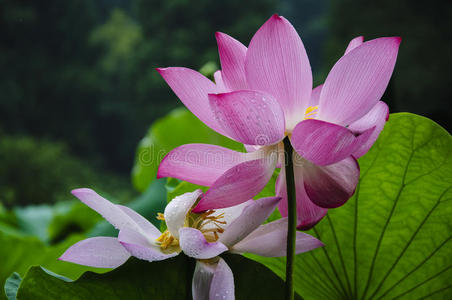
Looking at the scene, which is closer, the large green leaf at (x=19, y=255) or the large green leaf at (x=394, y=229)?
the large green leaf at (x=394, y=229)

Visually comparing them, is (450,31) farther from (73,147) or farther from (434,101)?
(73,147)

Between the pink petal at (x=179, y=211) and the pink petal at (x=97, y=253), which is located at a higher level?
the pink petal at (x=179, y=211)

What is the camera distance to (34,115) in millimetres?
10422

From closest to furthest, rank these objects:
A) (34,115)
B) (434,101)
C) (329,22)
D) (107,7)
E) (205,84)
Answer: (205,84) → (434,101) → (329,22) → (34,115) → (107,7)

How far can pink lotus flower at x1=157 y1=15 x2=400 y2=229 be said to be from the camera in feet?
0.75

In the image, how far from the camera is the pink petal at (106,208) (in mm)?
245

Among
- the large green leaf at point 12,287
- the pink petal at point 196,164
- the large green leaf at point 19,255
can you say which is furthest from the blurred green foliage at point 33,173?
the pink petal at point 196,164

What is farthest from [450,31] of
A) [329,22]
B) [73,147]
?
[73,147]

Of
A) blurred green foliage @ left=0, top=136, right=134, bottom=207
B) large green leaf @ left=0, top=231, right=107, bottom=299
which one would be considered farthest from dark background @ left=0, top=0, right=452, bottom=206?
large green leaf @ left=0, top=231, right=107, bottom=299

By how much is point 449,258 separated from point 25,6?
11.4 meters

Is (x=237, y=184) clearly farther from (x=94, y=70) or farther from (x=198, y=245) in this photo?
(x=94, y=70)

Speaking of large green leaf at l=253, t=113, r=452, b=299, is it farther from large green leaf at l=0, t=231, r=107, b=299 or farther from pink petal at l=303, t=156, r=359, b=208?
large green leaf at l=0, t=231, r=107, b=299

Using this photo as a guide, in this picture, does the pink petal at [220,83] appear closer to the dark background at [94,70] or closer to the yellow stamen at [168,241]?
the yellow stamen at [168,241]

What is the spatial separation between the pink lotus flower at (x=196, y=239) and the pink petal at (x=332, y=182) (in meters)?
0.02
